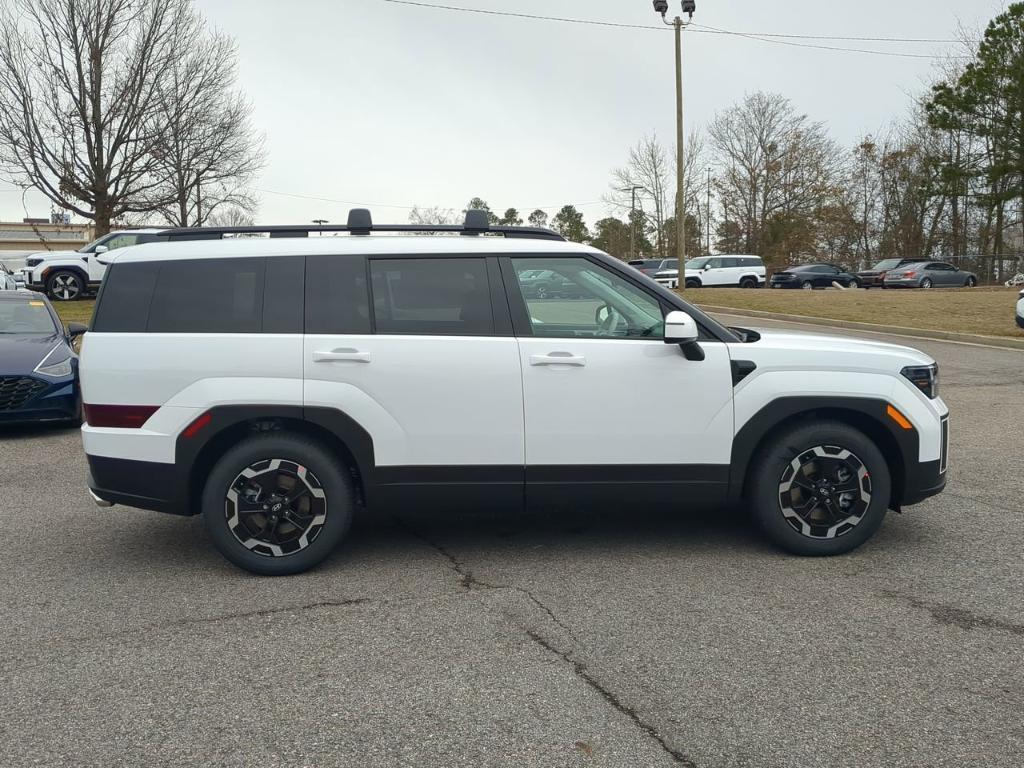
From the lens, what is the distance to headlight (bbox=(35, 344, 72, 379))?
9.26 meters

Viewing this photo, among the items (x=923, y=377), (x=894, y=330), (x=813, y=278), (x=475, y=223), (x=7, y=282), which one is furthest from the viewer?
(x=813, y=278)

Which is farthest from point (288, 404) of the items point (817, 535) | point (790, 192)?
point (790, 192)

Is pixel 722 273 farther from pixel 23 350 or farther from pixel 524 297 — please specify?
pixel 524 297

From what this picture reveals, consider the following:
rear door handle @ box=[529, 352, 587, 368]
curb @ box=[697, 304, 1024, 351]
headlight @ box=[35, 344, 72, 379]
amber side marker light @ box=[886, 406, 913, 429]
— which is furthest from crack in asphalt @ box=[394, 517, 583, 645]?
curb @ box=[697, 304, 1024, 351]

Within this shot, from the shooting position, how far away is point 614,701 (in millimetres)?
3336

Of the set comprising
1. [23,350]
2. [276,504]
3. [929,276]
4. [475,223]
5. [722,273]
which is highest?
[722,273]

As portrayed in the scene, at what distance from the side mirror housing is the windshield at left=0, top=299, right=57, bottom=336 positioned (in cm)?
816

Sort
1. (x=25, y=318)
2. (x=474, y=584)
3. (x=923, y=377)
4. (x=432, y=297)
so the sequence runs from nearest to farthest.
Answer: (x=474, y=584)
(x=432, y=297)
(x=923, y=377)
(x=25, y=318)

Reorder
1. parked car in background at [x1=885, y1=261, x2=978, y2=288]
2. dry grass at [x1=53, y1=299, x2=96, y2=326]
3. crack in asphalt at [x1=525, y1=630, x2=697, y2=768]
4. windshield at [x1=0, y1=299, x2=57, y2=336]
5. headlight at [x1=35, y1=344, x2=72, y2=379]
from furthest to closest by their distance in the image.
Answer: parked car in background at [x1=885, y1=261, x2=978, y2=288], dry grass at [x1=53, y1=299, x2=96, y2=326], windshield at [x1=0, y1=299, x2=57, y2=336], headlight at [x1=35, y1=344, x2=72, y2=379], crack in asphalt at [x1=525, y1=630, x2=697, y2=768]

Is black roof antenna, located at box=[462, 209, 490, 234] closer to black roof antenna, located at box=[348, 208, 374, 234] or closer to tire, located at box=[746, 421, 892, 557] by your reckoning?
black roof antenna, located at box=[348, 208, 374, 234]

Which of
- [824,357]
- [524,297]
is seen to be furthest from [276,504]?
[824,357]

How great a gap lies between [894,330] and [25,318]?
16.3 m

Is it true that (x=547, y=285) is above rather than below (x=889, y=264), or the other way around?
below

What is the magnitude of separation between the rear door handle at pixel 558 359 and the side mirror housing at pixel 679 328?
0.46 meters
